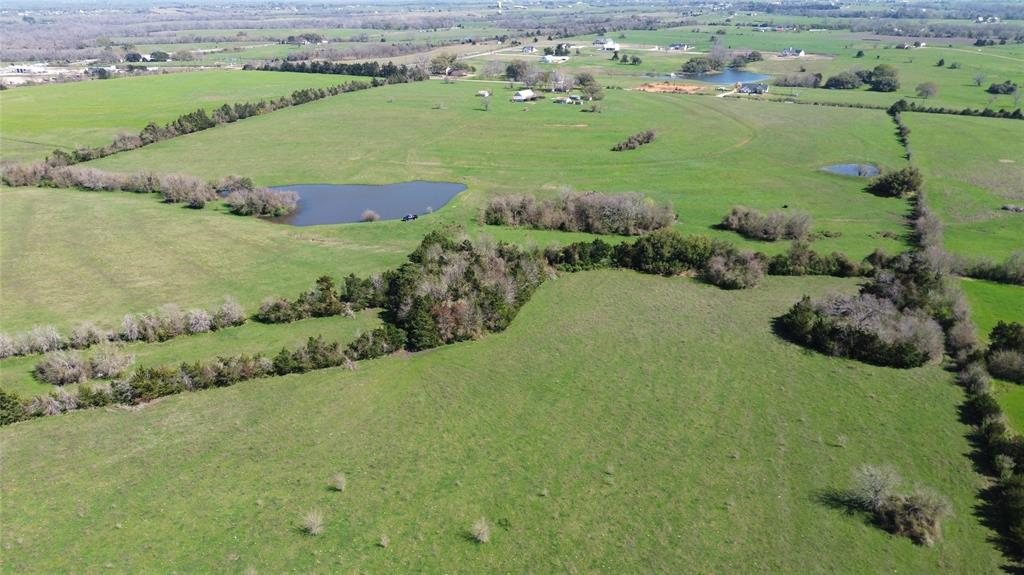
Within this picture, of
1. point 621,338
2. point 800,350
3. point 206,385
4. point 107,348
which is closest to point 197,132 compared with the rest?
point 107,348

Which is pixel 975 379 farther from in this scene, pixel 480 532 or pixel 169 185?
pixel 169 185

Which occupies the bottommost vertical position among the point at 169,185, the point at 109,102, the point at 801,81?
the point at 169,185

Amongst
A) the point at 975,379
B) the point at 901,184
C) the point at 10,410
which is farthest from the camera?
the point at 901,184

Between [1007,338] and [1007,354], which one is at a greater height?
[1007,338]

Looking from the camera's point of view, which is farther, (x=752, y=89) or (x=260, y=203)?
(x=752, y=89)

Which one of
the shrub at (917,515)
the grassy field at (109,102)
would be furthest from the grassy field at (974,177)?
the grassy field at (109,102)

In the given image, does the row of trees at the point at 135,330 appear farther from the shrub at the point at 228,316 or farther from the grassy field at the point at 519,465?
the grassy field at the point at 519,465

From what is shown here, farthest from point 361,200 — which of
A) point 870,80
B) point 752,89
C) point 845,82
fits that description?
point 870,80
